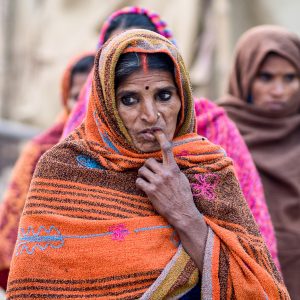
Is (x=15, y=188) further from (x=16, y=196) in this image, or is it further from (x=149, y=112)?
(x=149, y=112)

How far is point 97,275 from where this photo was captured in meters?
2.66

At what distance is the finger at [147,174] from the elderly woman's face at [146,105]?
8 cm

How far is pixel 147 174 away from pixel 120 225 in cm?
22

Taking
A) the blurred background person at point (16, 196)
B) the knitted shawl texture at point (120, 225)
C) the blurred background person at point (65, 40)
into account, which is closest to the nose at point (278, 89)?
the blurred background person at point (16, 196)

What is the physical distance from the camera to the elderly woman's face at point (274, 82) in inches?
179

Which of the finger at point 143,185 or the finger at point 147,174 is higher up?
the finger at point 147,174

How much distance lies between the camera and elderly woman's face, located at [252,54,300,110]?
455cm

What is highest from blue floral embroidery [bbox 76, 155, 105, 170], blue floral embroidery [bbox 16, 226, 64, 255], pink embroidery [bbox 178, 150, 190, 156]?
pink embroidery [bbox 178, 150, 190, 156]

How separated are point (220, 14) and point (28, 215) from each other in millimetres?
5463

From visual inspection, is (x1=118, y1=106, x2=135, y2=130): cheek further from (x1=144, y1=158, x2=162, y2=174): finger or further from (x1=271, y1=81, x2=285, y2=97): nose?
(x1=271, y1=81, x2=285, y2=97): nose

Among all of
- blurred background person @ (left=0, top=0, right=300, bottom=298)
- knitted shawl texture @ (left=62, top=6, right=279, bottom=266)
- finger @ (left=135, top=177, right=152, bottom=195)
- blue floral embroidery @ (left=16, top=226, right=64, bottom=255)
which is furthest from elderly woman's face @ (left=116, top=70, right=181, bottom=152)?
blurred background person @ (left=0, top=0, right=300, bottom=298)

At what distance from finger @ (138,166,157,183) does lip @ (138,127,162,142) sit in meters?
0.11

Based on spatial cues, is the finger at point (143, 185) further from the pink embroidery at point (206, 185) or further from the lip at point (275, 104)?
the lip at point (275, 104)

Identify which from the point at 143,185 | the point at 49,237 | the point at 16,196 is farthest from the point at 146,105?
the point at 16,196
